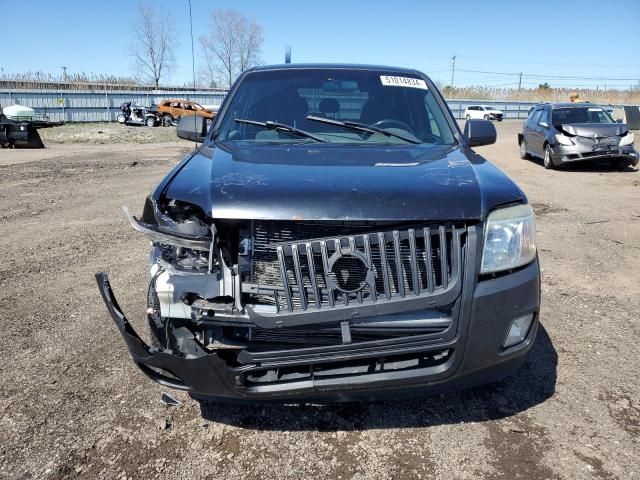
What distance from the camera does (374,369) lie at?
221 cm

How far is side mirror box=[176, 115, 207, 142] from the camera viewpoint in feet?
12.7

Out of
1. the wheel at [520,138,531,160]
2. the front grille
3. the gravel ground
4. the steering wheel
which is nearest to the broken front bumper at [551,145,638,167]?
the wheel at [520,138,531,160]

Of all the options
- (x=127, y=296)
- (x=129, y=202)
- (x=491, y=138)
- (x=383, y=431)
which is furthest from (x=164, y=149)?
(x=383, y=431)

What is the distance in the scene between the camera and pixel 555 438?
2.52 meters

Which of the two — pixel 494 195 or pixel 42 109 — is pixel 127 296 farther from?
pixel 42 109

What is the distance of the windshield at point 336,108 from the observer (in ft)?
11.1

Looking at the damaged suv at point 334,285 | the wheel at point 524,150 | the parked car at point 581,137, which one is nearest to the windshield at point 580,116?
the parked car at point 581,137

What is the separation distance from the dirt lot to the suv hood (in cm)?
112

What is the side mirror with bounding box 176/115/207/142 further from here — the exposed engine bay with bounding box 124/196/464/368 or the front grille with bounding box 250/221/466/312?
the front grille with bounding box 250/221/466/312

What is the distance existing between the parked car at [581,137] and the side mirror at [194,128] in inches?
408

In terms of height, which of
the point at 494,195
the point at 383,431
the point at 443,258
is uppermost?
the point at 494,195

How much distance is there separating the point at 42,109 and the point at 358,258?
111 feet

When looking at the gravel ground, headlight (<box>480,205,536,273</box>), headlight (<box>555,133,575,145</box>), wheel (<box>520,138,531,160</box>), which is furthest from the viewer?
the gravel ground

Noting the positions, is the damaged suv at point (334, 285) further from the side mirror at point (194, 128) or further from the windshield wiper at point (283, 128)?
the side mirror at point (194, 128)
